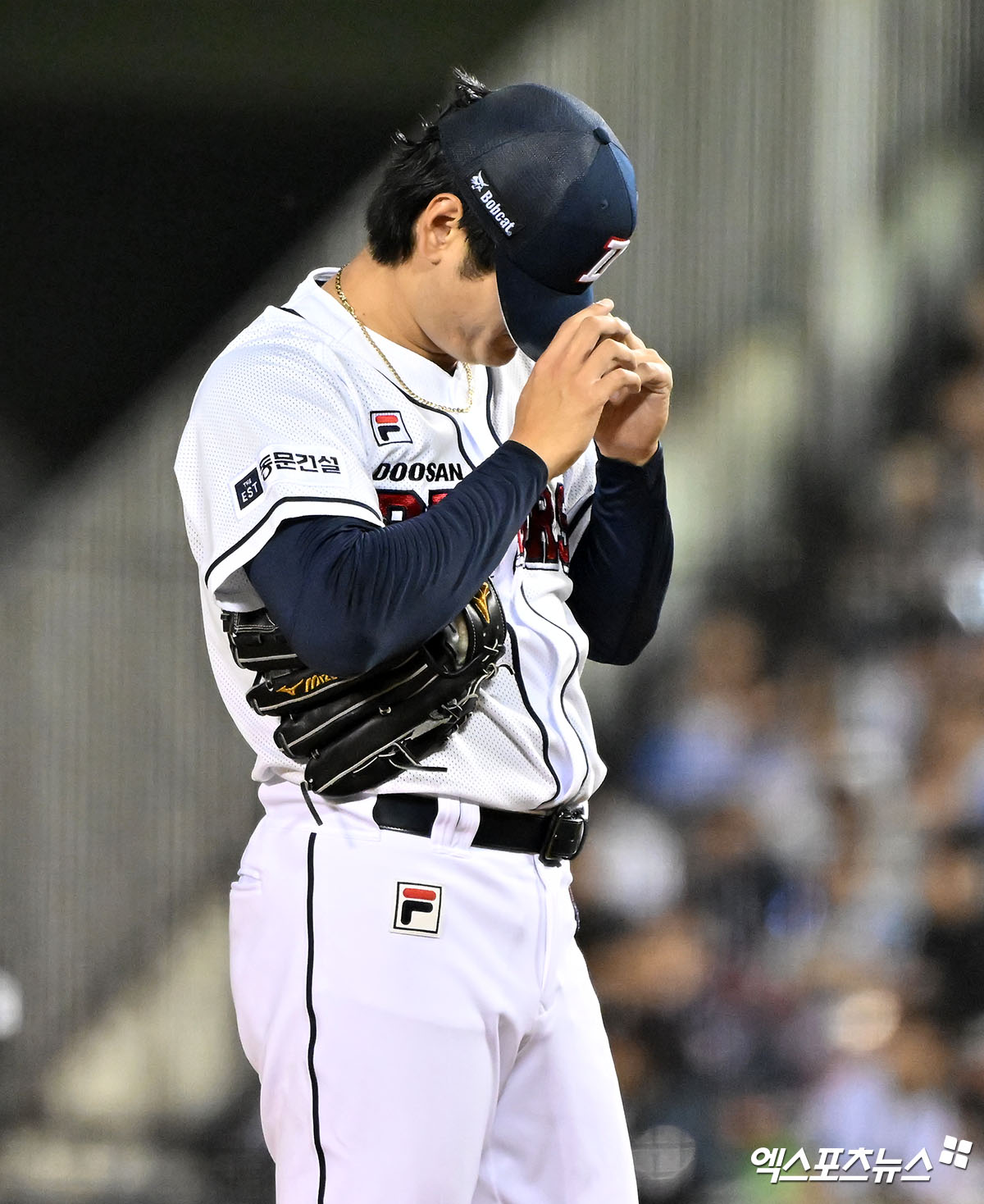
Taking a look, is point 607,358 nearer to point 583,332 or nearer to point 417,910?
point 583,332

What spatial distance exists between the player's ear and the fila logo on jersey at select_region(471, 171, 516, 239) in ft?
0.09

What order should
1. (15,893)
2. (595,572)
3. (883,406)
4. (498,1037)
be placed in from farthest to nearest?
(883,406), (15,893), (595,572), (498,1037)

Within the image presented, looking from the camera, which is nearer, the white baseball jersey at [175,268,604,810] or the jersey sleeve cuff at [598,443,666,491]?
the white baseball jersey at [175,268,604,810]

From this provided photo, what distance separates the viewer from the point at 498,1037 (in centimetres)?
141

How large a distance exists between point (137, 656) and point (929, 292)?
5.20 ft

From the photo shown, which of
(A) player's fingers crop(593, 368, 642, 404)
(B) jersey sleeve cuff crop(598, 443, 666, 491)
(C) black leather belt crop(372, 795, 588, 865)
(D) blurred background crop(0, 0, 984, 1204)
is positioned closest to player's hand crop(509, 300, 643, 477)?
(A) player's fingers crop(593, 368, 642, 404)

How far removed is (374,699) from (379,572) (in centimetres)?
15

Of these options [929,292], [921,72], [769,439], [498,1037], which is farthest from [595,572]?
[921,72]

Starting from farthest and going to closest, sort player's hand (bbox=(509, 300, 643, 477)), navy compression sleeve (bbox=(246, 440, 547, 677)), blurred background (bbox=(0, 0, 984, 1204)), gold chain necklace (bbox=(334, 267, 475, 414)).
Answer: blurred background (bbox=(0, 0, 984, 1204)), gold chain necklace (bbox=(334, 267, 475, 414)), player's hand (bbox=(509, 300, 643, 477)), navy compression sleeve (bbox=(246, 440, 547, 677))

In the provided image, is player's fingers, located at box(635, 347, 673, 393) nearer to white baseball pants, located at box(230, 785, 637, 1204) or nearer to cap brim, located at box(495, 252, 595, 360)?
cap brim, located at box(495, 252, 595, 360)

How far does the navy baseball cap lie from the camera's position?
1442 millimetres

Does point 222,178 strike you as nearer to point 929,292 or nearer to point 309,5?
point 309,5

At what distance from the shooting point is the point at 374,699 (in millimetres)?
1373

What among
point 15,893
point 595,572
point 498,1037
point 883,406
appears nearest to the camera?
point 498,1037
